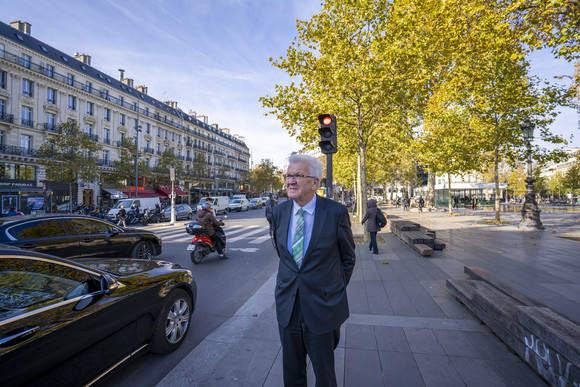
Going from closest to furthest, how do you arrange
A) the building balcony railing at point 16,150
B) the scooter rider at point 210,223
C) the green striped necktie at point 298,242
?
1. the green striped necktie at point 298,242
2. the scooter rider at point 210,223
3. the building balcony railing at point 16,150

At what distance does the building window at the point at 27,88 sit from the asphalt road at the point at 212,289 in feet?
93.5

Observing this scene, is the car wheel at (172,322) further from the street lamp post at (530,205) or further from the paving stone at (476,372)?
the street lamp post at (530,205)

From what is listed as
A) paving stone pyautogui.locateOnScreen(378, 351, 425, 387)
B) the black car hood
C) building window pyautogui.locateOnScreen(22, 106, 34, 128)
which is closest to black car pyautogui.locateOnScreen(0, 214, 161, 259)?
the black car hood

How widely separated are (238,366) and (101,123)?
40354 millimetres

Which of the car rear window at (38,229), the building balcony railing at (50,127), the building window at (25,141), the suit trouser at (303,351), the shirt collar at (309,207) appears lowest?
the suit trouser at (303,351)

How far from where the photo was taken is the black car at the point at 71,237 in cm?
517

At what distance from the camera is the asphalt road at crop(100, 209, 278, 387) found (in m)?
2.82

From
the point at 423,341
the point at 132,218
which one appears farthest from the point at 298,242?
the point at 132,218

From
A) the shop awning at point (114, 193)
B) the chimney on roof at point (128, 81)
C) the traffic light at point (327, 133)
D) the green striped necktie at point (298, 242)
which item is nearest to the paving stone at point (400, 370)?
the green striped necktie at point (298, 242)

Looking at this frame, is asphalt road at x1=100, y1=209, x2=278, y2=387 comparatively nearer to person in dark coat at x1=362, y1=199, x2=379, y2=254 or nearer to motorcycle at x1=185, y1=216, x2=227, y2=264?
motorcycle at x1=185, y1=216, x2=227, y2=264

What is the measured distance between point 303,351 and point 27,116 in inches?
1449

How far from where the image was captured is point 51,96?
29.4 metres

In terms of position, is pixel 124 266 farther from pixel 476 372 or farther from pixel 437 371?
pixel 476 372

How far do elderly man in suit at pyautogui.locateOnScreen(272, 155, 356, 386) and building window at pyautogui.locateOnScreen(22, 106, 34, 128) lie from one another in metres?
35.9
